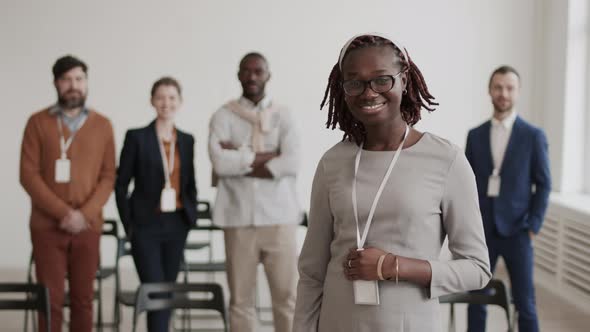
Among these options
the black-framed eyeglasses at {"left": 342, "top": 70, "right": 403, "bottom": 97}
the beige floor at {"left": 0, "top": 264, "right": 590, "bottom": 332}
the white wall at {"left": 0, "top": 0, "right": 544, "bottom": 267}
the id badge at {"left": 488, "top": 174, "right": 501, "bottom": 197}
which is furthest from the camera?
the white wall at {"left": 0, "top": 0, "right": 544, "bottom": 267}

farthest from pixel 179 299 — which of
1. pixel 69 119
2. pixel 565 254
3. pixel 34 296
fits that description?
pixel 565 254

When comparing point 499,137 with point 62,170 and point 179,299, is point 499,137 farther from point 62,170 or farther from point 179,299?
point 62,170

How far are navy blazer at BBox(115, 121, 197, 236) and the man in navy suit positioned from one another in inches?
70.3

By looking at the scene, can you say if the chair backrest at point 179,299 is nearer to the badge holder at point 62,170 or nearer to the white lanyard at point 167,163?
the white lanyard at point 167,163

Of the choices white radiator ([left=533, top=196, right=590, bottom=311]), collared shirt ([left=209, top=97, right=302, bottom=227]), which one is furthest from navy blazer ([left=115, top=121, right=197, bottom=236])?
white radiator ([left=533, top=196, right=590, bottom=311])

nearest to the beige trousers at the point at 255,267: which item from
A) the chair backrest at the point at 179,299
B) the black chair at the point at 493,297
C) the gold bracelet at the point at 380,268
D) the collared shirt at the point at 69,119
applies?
the chair backrest at the point at 179,299

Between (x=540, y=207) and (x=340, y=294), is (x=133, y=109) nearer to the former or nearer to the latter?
(x=540, y=207)

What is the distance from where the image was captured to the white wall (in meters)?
7.45

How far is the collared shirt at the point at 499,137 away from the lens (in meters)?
4.60

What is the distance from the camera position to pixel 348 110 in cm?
200

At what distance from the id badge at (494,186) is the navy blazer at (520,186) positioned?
2cm

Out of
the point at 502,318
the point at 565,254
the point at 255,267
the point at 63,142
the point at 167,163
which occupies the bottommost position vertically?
the point at 502,318

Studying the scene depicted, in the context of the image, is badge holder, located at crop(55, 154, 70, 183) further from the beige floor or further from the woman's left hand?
the woman's left hand

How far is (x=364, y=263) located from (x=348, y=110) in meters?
0.43
